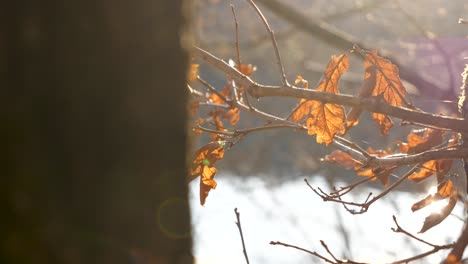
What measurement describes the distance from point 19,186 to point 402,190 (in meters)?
5.07

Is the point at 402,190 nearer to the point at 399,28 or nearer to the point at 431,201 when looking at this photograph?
the point at 399,28

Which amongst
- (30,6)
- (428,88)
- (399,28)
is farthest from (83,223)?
(399,28)

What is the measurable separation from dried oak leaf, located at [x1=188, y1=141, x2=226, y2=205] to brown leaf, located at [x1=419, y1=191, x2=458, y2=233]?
1.61ft

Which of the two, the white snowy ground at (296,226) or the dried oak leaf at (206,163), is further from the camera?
the white snowy ground at (296,226)

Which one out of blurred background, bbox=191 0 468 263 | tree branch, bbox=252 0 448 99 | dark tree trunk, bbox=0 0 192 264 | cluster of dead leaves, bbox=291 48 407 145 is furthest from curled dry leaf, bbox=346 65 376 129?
tree branch, bbox=252 0 448 99

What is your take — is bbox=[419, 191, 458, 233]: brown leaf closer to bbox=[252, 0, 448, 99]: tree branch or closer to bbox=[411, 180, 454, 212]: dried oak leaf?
bbox=[411, 180, 454, 212]: dried oak leaf

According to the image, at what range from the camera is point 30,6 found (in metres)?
0.69

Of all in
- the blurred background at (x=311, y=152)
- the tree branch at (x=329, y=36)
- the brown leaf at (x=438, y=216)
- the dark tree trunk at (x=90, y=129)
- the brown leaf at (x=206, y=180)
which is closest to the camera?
the dark tree trunk at (x=90, y=129)

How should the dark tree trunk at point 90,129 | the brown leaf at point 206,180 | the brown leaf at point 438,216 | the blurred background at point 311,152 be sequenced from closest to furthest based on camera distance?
1. the dark tree trunk at point 90,129
2. the brown leaf at point 438,216
3. the brown leaf at point 206,180
4. the blurred background at point 311,152

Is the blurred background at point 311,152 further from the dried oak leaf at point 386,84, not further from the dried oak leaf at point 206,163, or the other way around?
the dried oak leaf at point 206,163

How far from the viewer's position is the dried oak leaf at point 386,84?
5.24 feet

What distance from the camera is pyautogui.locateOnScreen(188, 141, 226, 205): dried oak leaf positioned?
163 centimetres

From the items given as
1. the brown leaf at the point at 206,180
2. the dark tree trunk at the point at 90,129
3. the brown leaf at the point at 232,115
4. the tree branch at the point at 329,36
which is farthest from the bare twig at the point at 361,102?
the tree branch at the point at 329,36

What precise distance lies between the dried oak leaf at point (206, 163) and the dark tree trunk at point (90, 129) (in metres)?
0.83
